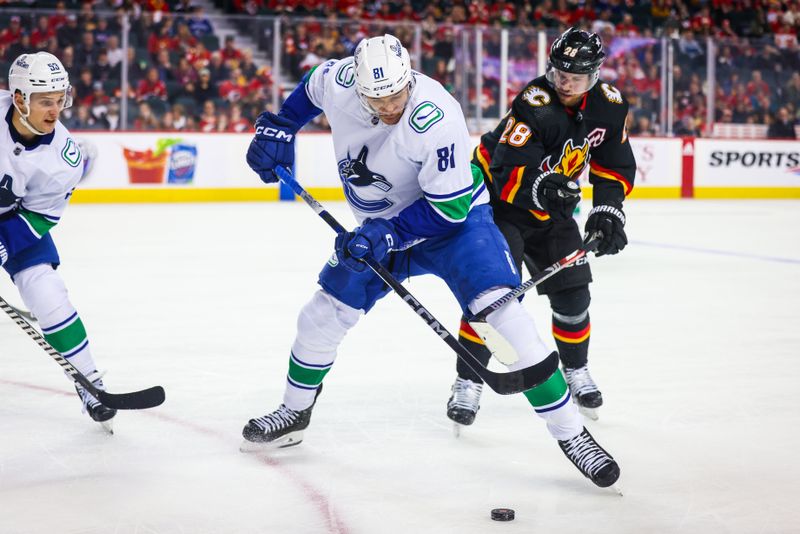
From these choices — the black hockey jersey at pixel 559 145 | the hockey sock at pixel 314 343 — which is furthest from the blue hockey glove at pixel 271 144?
the black hockey jersey at pixel 559 145

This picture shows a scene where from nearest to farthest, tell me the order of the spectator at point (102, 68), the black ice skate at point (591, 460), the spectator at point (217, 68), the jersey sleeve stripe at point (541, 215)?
the black ice skate at point (591, 460) → the jersey sleeve stripe at point (541, 215) → the spectator at point (102, 68) → the spectator at point (217, 68)

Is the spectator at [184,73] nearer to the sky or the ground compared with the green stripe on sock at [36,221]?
nearer to the ground

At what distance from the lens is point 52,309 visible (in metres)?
3.04

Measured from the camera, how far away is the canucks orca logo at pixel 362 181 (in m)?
2.84

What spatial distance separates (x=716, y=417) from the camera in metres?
3.33

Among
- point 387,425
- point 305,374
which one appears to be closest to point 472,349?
point 387,425

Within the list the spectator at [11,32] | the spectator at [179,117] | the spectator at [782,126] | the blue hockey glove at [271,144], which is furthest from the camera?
the spectator at [782,126]

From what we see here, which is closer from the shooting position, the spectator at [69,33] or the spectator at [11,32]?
the spectator at [11,32]

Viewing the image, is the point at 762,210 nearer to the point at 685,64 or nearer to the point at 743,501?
the point at 685,64

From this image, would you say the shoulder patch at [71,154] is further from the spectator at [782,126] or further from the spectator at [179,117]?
the spectator at [782,126]

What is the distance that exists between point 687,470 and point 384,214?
105 centimetres

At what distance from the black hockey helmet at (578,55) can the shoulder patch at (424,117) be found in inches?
20.8

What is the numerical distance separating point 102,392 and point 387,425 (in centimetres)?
83

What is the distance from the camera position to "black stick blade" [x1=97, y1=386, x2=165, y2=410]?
2.95 metres
